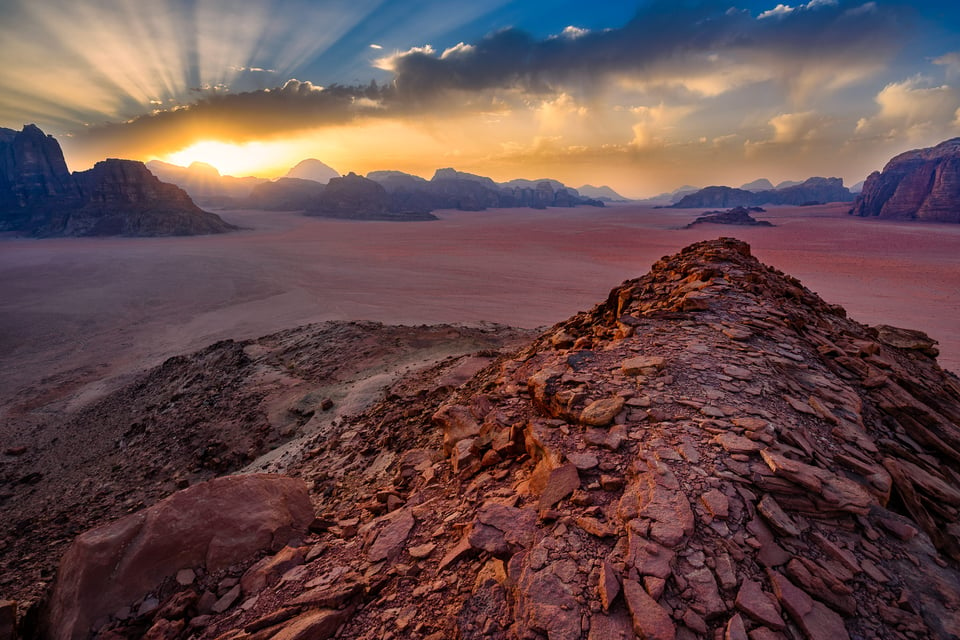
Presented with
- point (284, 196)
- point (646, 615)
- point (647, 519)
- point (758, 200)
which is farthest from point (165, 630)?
point (758, 200)

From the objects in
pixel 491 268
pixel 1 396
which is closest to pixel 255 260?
pixel 491 268

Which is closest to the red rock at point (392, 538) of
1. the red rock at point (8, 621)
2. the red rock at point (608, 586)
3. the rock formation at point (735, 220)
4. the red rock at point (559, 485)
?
the red rock at point (559, 485)

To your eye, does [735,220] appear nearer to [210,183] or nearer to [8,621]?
[8,621]

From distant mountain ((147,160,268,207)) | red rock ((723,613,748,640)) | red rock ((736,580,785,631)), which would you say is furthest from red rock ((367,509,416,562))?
distant mountain ((147,160,268,207))

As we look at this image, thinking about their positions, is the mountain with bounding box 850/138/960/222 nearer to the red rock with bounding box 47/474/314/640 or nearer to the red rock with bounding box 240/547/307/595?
the red rock with bounding box 240/547/307/595

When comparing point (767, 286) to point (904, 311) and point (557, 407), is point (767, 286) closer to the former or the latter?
point (557, 407)
